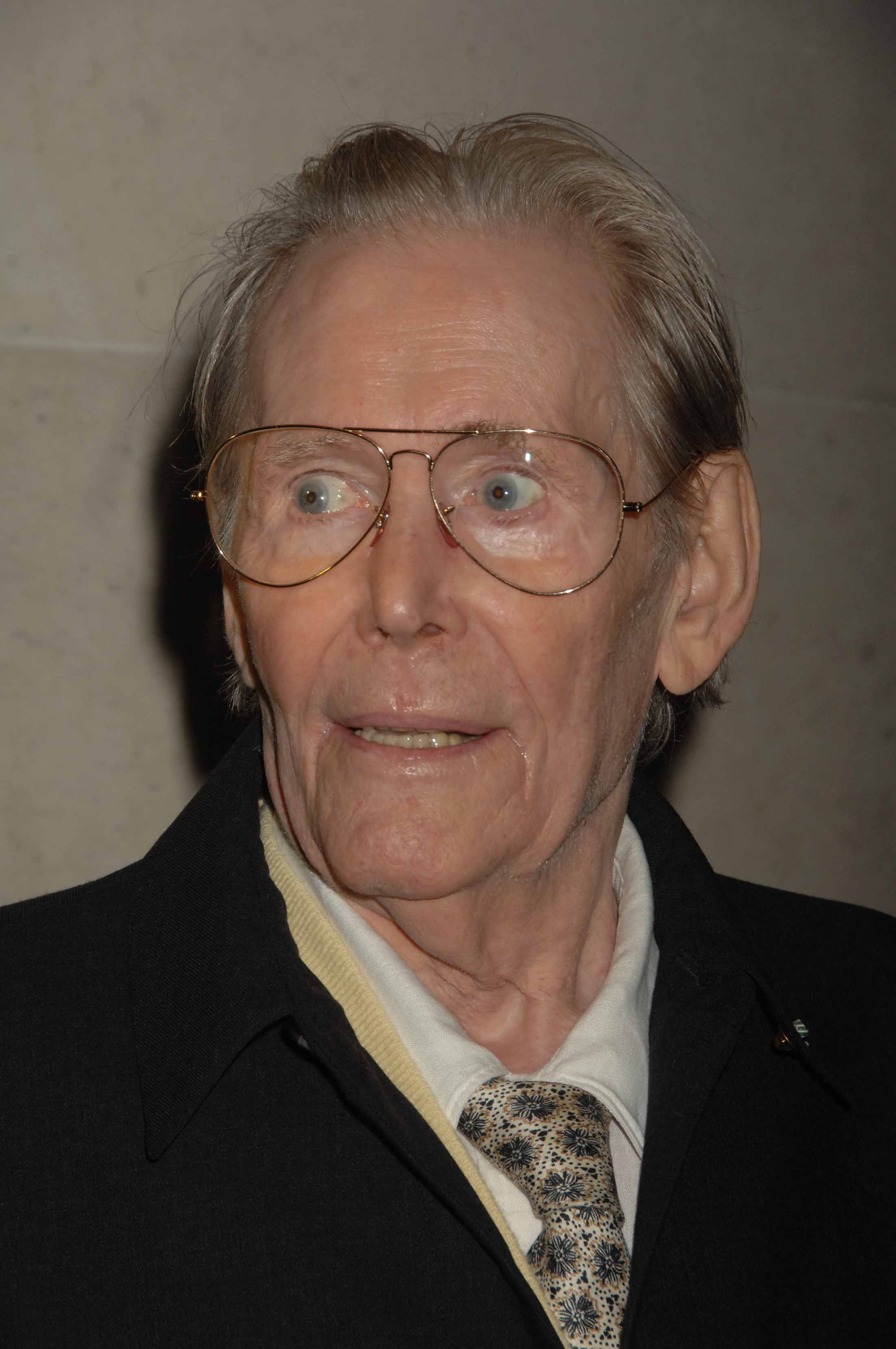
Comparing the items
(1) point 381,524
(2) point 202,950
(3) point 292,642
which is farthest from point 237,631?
(2) point 202,950

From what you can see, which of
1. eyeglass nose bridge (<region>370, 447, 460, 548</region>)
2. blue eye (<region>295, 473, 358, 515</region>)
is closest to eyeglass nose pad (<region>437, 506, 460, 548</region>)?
eyeglass nose bridge (<region>370, 447, 460, 548</region>)

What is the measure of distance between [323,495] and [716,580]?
538 millimetres

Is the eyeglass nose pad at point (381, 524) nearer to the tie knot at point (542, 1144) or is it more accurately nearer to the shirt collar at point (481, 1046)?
the shirt collar at point (481, 1046)

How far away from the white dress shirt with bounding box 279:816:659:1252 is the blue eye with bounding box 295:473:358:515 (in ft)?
1.32

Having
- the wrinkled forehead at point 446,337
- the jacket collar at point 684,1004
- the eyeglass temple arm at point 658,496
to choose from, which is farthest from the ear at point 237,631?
the jacket collar at point 684,1004

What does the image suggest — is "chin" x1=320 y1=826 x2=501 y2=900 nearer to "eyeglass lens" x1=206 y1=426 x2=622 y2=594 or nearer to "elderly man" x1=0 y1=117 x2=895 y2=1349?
"elderly man" x1=0 y1=117 x2=895 y2=1349

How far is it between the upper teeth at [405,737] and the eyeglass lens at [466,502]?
0.59 feet

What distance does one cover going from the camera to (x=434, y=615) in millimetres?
1364

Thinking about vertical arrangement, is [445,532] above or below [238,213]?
below

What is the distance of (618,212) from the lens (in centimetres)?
158

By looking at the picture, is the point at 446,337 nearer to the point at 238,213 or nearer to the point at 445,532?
the point at 445,532

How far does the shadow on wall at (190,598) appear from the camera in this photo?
1970mm

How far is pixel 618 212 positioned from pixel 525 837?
2.48ft

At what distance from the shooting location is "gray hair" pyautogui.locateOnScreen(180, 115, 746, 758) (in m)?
1.53
